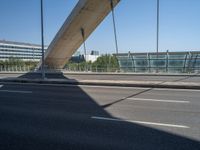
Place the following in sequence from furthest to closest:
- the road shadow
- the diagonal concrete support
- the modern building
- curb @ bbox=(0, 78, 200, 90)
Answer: the modern building
the diagonal concrete support
curb @ bbox=(0, 78, 200, 90)
the road shadow

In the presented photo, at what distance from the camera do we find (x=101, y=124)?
22.7 feet

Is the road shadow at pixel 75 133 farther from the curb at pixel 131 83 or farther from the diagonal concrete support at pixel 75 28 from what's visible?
the diagonal concrete support at pixel 75 28

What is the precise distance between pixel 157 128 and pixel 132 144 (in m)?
1.37

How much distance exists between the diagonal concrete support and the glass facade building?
337 inches

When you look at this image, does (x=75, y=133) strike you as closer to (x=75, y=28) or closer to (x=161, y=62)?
(x=161, y=62)

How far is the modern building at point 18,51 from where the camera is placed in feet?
424

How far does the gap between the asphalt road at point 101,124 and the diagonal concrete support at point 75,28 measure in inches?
1046

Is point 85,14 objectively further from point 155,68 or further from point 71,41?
point 155,68

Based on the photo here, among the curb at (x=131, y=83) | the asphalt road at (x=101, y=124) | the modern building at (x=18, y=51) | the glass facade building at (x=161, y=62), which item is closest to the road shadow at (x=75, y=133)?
the asphalt road at (x=101, y=124)

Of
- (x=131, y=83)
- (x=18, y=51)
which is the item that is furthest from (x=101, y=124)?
(x=18, y=51)

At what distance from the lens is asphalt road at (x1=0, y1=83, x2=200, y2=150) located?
17.8 feet

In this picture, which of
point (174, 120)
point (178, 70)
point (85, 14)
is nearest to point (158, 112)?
point (174, 120)

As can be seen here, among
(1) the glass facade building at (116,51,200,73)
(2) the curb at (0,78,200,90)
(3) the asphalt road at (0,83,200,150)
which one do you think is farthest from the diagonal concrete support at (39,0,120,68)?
(3) the asphalt road at (0,83,200,150)

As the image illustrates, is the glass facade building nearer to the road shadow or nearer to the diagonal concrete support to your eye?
the diagonal concrete support
